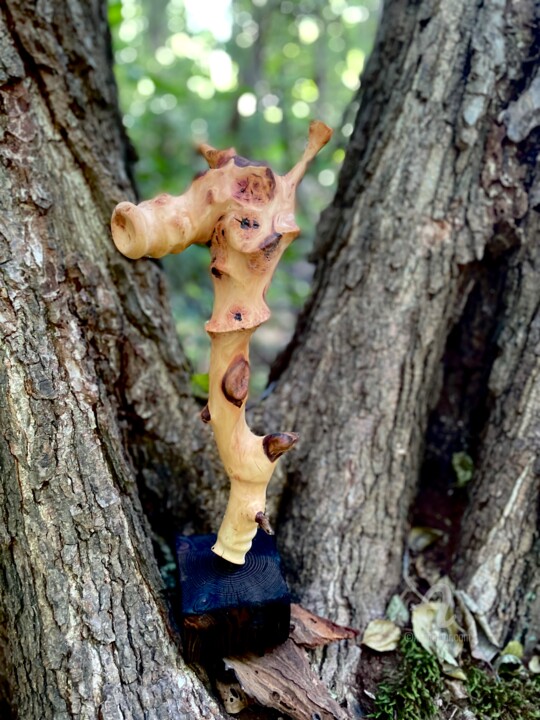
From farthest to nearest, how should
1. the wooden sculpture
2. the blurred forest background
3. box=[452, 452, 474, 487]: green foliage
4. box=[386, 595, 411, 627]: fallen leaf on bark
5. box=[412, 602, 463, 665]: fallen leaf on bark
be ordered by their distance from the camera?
the blurred forest background → box=[452, 452, 474, 487]: green foliage → box=[386, 595, 411, 627]: fallen leaf on bark → box=[412, 602, 463, 665]: fallen leaf on bark → the wooden sculpture

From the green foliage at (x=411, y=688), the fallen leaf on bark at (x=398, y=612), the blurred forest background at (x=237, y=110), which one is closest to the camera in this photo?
the green foliage at (x=411, y=688)

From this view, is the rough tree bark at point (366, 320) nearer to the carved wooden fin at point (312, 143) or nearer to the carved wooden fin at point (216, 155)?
the carved wooden fin at point (216, 155)

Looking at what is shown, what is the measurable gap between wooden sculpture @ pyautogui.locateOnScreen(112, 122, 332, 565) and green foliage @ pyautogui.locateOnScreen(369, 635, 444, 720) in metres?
0.66

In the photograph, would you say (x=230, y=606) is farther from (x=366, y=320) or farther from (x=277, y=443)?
(x=366, y=320)

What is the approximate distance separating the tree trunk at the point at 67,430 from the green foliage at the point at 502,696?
761 millimetres

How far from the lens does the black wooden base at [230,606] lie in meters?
1.38

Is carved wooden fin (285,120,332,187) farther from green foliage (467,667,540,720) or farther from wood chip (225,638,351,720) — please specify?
green foliage (467,667,540,720)

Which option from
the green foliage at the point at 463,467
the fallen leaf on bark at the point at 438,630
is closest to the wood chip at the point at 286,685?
the fallen leaf on bark at the point at 438,630

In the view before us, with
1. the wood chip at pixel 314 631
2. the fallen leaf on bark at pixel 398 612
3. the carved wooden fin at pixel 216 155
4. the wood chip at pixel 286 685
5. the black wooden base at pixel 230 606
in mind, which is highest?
the carved wooden fin at pixel 216 155

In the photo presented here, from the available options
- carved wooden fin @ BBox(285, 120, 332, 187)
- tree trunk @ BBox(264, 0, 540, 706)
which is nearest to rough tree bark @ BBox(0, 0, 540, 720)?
tree trunk @ BBox(264, 0, 540, 706)

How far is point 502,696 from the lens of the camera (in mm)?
1585

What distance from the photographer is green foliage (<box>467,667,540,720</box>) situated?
1.55m

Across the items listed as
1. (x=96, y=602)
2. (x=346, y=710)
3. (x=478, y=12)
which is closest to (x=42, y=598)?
(x=96, y=602)

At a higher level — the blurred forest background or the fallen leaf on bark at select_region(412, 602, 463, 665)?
the blurred forest background
